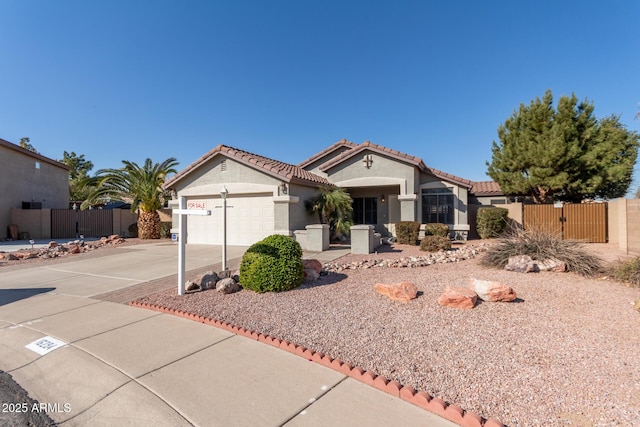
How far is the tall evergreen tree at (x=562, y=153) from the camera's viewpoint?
17.3 metres

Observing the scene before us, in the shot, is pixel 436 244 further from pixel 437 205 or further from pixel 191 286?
pixel 191 286

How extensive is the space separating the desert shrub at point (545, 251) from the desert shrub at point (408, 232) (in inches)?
208

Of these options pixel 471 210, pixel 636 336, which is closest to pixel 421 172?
pixel 471 210

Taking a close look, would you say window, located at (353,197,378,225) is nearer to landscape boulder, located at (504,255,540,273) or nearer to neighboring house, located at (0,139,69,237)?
landscape boulder, located at (504,255,540,273)

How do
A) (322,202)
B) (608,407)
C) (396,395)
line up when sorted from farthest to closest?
(322,202) < (396,395) < (608,407)

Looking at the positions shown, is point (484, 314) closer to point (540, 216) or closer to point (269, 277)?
point (269, 277)

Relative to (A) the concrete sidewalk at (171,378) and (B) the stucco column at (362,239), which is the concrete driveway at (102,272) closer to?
(A) the concrete sidewalk at (171,378)

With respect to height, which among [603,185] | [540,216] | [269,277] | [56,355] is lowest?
[56,355]

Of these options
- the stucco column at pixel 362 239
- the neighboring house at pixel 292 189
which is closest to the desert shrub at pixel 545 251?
the stucco column at pixel 362 239

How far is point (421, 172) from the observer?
16141 mm

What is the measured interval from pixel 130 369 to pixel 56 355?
1270 mm

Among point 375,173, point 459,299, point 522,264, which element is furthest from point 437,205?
point 459,299

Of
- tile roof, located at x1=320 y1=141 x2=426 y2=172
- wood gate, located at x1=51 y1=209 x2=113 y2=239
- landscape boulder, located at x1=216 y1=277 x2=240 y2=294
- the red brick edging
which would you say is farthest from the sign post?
wood gate, located at x1=51 y1=209 x2=113 y2=239

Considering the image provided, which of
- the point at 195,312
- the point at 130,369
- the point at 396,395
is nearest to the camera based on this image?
the point at 396,395
